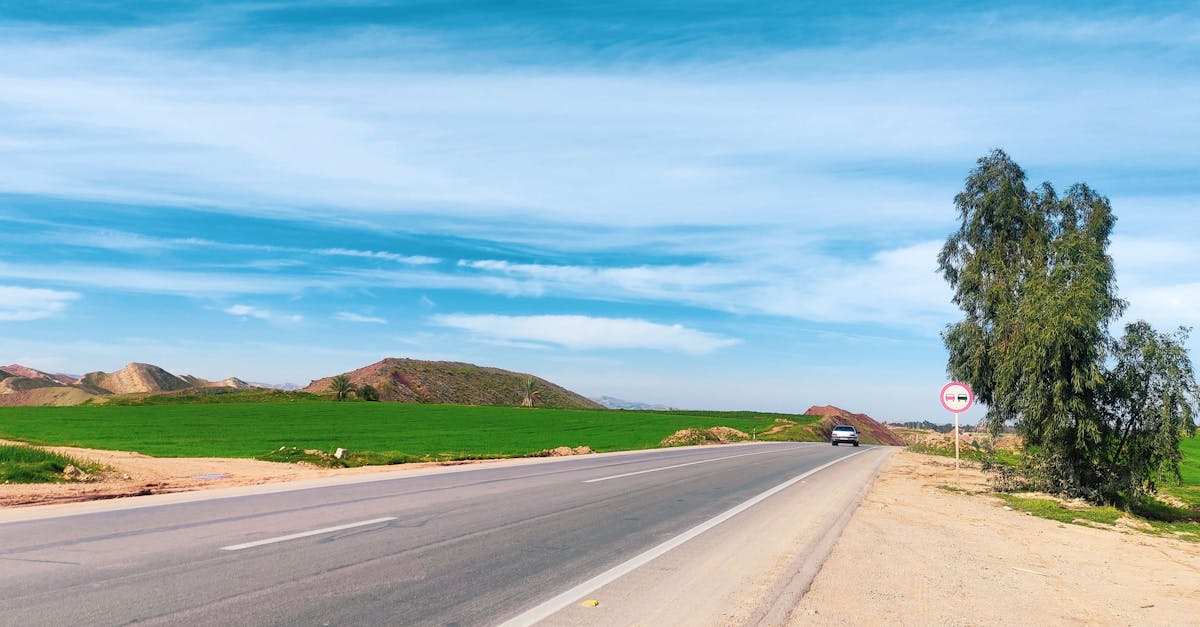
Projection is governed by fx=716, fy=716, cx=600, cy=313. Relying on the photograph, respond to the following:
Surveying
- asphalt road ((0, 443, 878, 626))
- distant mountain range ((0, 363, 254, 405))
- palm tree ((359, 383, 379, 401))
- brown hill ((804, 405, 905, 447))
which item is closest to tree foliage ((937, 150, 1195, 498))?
asphalt road ((0, 443, 878, 626))

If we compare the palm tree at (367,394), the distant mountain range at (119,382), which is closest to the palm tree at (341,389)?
the palm tree at (367,394)

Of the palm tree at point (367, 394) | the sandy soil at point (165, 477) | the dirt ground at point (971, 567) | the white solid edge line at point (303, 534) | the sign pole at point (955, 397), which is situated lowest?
the sandy soil at point (165, 477)

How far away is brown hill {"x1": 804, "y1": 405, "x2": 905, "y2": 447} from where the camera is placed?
84438mm

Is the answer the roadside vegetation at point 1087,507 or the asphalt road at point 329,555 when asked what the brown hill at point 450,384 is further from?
the asphalt road at point 329,555

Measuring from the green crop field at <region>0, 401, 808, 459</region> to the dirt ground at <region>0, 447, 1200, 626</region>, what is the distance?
51.7 feet

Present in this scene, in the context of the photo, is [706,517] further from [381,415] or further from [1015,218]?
[381,415]

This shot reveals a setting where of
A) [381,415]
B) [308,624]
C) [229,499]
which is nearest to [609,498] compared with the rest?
[229,499]

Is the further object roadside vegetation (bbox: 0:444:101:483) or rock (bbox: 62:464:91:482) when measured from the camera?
rock (bbox: 62:464:91:482)

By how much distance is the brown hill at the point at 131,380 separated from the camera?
154 m

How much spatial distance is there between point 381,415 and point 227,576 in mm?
59397

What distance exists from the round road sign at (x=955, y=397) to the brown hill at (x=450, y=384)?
10374cm

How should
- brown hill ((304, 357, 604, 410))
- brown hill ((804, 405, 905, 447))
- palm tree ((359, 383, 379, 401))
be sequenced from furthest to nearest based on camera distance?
brown hill ((304, 357, 604, 410)) < palm tree ((359, 383, 379, 401)) < brown hill ((804, 405, 905, 447))

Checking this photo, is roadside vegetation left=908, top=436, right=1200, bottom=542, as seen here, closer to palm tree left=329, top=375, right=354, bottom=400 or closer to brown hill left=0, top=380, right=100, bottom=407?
palm tree left=329, top=375, right=354, bottom=400

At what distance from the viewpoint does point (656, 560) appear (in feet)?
25.5
